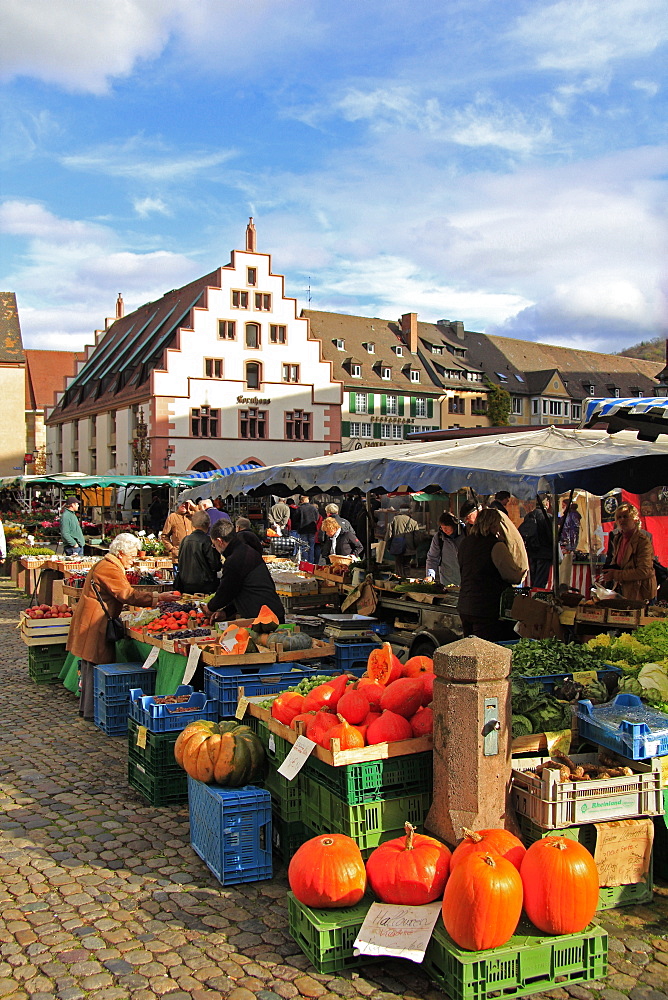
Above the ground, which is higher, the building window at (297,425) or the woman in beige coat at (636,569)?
the building window at (297,425)

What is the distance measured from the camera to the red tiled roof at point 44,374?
7069cm

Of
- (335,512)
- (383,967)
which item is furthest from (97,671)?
(335,512)

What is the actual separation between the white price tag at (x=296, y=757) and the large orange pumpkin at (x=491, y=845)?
90 centimetres

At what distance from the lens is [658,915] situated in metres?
4.12

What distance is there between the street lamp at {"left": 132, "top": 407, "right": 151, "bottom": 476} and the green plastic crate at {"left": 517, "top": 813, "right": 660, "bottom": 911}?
121ft

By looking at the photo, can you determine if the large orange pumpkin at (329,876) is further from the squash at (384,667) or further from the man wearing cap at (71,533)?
the man wearing cap at (71,533)

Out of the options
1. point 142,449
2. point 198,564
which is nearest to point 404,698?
point 198,564

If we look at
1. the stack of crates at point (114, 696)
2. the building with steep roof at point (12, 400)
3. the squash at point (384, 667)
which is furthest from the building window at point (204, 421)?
the squash at point (384, 667)

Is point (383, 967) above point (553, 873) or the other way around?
the other way around

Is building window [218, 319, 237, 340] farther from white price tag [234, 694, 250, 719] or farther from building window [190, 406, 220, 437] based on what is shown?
white price tag [234, 694, 250, 719]

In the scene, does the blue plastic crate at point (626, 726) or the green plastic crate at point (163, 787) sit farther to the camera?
the green plastic crate at point (163, 787)

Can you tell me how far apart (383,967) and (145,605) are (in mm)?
5354

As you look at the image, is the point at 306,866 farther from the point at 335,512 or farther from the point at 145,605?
the point at 335,512

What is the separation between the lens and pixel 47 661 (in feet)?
31.6
